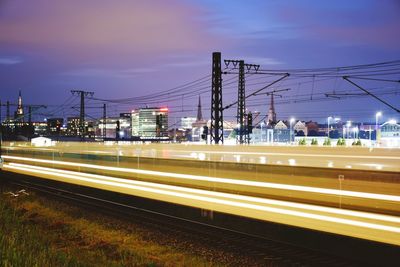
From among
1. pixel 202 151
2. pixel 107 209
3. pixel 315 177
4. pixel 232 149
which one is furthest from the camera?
pixel 202 151

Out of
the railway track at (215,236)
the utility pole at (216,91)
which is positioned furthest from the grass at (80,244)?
the utility pole at (216,91)

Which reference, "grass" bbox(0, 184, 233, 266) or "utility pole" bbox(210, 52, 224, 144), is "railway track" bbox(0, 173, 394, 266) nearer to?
"grass" bbox(0, 184, 233, 266)

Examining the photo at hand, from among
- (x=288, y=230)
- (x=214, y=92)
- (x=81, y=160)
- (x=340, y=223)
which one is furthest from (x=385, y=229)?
(x=81, y=160)

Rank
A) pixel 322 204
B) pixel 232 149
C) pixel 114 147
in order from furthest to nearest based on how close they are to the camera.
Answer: pixel 114 147
pixel 232 149
pixel 322 204

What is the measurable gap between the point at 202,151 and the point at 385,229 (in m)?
27.1

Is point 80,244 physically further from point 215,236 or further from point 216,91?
point 216,91

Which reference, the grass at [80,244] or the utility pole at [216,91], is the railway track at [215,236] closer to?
the grass at [80,244]

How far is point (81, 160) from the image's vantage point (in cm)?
3925

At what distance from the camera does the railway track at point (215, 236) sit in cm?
1036

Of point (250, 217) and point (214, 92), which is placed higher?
point (214, 92)

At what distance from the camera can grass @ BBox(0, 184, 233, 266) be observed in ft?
29.3

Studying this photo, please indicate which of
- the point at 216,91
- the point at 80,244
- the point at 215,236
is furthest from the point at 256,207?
the point at 216,91

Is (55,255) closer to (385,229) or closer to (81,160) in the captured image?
(385,229)

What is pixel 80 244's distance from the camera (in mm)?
12531
